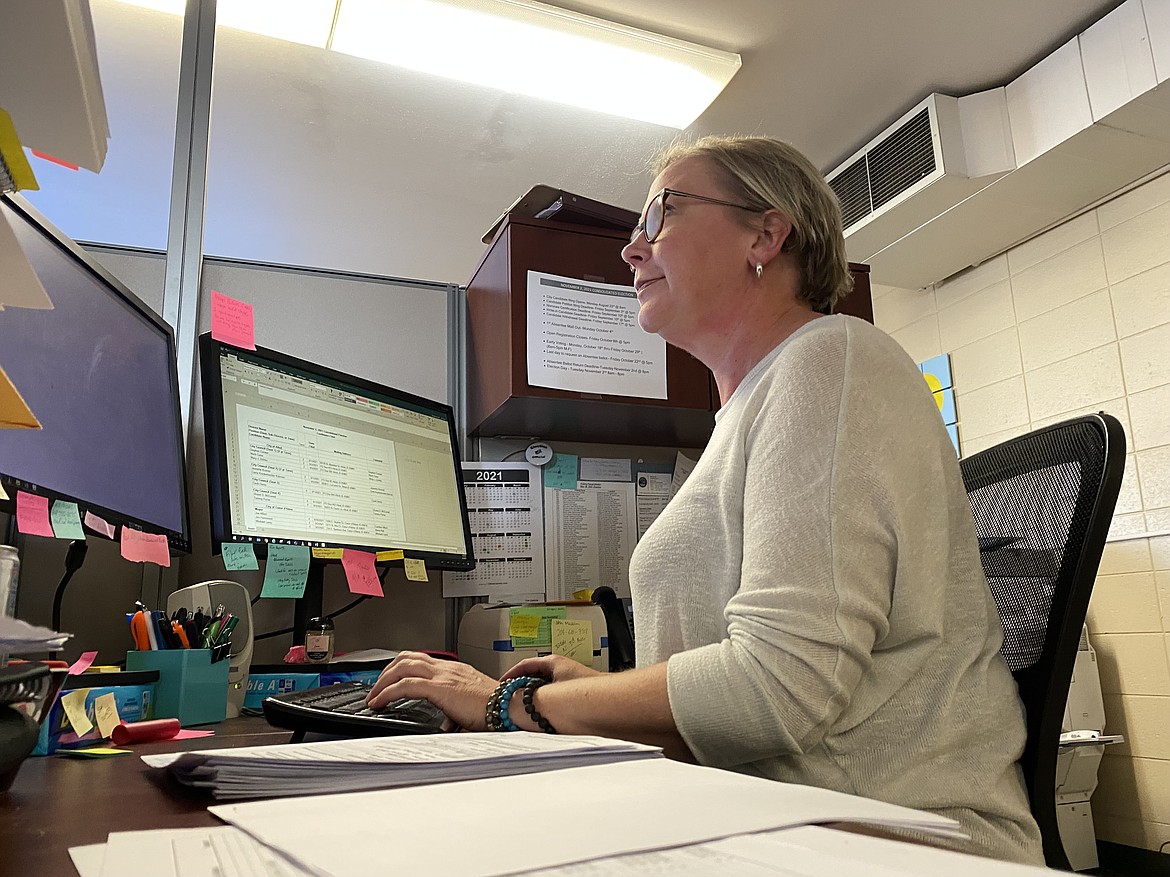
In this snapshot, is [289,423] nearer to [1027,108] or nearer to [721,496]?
[721,496]

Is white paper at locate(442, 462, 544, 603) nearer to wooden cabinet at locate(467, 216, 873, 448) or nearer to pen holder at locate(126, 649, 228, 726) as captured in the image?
wooden cabinet at locate(467, 216, 873, 448)

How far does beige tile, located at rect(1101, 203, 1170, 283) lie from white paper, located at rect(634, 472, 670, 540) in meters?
2.23

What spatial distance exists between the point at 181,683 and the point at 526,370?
2.52 feet

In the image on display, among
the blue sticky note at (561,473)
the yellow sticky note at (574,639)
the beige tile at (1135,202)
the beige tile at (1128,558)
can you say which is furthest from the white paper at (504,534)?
the beige tile at (1135,202)

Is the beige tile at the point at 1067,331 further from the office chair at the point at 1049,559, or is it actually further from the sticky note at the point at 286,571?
the sticky note at the point at 286,571

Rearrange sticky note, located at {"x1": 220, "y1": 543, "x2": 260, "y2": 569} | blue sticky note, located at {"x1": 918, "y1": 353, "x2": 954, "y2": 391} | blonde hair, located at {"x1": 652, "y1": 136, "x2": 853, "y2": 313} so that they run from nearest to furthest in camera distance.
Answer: blonde hair, located at {"x1": 652, "y1": 136, "x2": 853, "y2": 313}, sticky note, located at {"x1": 220, "y1": 543, "x2": 260, "y2": 569}, blue sticky note, located at {"x1": 918, "y1": 353, "x2": 954, "y2": 391}

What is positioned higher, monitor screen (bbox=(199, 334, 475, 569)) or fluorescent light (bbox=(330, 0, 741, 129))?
fluorescent light (bbox=(330, 0, 741, 129))

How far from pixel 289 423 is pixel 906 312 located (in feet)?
10.9

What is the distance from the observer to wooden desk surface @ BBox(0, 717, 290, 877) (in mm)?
367

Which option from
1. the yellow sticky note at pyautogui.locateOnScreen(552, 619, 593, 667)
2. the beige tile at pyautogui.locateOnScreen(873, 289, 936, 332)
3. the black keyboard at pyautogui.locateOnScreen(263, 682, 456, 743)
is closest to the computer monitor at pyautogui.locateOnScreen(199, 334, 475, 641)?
the yellow sticky note at pyautogui.locateOnScreen(552, 619, 593, 667)

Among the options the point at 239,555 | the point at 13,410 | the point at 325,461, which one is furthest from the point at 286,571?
the point at 13,410

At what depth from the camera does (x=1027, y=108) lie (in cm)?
301

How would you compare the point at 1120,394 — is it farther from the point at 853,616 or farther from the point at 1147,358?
the point at 853,616

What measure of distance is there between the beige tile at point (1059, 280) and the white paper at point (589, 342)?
7.49 ft
